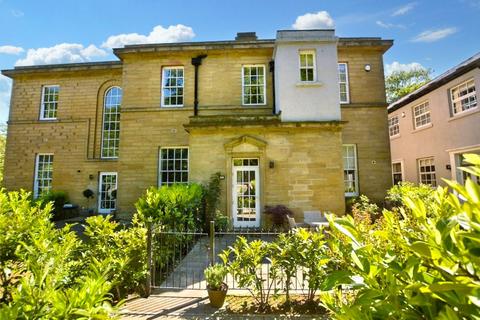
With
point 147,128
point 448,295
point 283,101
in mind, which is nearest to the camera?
point 448,295

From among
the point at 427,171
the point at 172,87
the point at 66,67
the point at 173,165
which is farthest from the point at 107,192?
the point at 427,171

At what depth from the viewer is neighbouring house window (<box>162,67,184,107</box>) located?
13883 mm

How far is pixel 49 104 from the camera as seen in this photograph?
16109 mm

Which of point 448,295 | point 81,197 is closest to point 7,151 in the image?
point 81,197

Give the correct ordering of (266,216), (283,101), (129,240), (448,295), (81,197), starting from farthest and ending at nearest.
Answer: (81,197), (283,101), (266,216), (129,240), (448,295)

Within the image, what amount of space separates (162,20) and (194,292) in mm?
11465

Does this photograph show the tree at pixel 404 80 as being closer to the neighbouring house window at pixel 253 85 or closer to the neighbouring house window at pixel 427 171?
the neighbouring house window at pixel 427 171

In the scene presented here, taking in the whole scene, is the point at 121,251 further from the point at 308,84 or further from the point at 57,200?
the point at 57,200

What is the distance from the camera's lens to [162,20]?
11500mm

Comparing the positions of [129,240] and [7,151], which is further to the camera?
[7,151]

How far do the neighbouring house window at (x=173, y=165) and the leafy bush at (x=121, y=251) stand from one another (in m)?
7.81

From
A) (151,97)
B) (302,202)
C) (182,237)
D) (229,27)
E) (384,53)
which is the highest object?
(229,27)

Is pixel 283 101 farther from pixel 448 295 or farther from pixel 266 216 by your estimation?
pixel 448 295

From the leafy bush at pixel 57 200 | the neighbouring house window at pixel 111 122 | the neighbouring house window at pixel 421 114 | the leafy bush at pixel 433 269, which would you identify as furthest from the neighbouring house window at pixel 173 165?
the neighbouring house window at pixel 421 114
